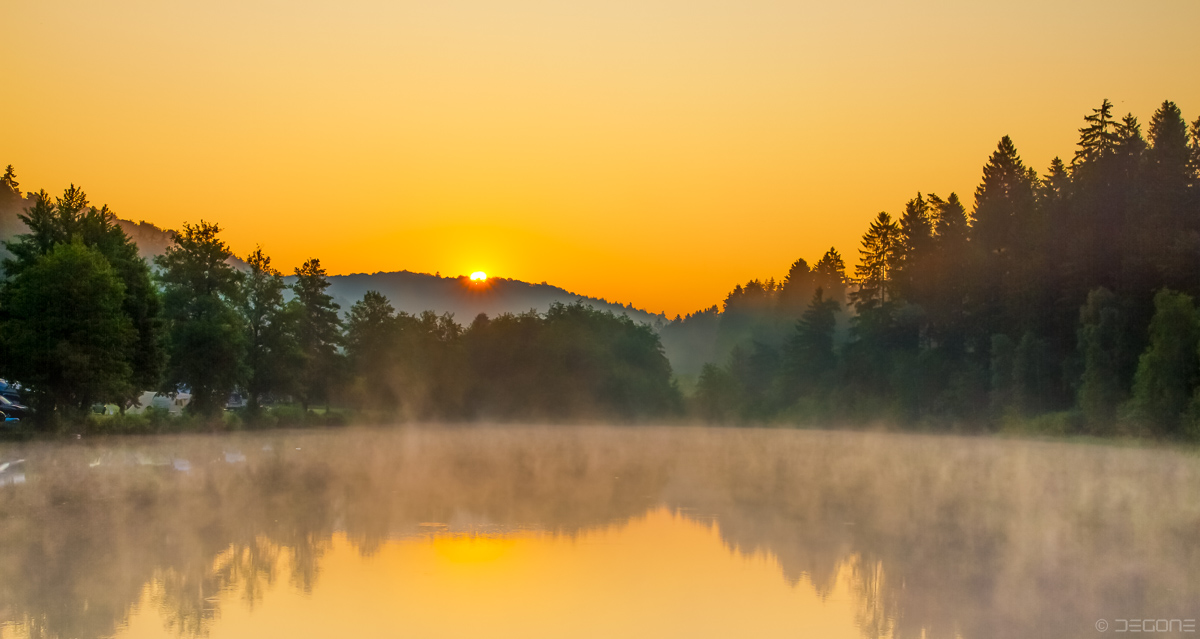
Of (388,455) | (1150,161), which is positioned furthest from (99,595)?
(1150,161)

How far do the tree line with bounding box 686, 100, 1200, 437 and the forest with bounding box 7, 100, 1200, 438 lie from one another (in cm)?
16

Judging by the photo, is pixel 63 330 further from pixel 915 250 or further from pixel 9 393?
pixel 915 250

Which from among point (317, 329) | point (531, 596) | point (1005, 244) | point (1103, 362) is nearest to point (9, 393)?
point (317, 329)

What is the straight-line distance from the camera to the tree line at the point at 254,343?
52.1 metres

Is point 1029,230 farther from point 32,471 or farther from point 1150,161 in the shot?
point 32,471

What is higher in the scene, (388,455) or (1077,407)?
(1077,407)

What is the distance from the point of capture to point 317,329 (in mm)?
101688

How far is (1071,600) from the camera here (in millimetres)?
17016

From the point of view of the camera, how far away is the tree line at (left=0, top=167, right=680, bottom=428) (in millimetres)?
52062

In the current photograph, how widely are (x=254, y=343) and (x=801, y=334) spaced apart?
5551 cm

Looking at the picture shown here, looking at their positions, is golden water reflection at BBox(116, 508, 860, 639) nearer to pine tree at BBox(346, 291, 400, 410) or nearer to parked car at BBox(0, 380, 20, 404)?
parked car at BBox(0, 380, 20, 404)

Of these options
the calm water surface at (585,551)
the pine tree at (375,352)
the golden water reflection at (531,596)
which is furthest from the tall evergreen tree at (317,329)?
the golden water reflection at (531,596)

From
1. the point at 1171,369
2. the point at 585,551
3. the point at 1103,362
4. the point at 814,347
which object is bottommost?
the point at 585,551

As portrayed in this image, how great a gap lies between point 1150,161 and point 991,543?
58.9 metres
